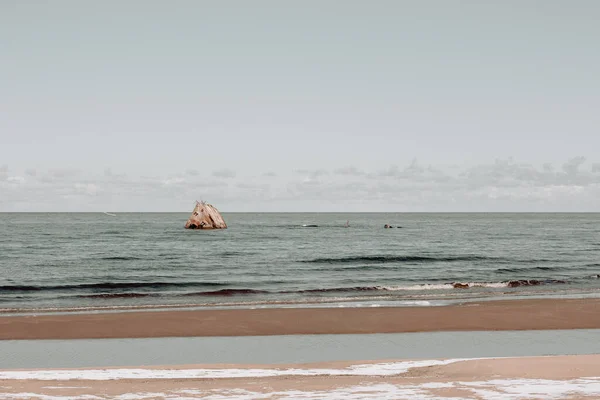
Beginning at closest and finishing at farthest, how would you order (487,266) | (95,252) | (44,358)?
(44,358) < (487,266) < (95,252)

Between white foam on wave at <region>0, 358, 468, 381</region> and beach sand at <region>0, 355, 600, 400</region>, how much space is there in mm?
18

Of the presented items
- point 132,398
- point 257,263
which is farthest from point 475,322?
point 257,263

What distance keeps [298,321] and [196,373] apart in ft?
24.8

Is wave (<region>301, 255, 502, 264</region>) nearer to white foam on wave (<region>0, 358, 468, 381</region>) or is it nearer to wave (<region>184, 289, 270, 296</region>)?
wave (<region>184, 289, 270, 296</region>)

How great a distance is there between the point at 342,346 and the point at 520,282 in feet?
63.2

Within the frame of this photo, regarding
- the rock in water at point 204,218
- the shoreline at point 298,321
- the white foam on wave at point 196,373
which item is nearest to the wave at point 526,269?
the shoreline at point 298,321

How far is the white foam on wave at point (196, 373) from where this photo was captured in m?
10.7

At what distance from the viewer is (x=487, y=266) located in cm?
3962

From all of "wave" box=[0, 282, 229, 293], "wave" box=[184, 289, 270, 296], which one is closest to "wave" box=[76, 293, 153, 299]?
"wave" box=[184, 289, 270, 296]

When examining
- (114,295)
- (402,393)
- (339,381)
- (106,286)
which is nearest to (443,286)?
(114,295)

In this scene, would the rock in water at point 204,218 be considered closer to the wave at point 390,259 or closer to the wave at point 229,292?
the wave at point 390,259

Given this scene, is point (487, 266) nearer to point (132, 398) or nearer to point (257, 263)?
point (257, 263)

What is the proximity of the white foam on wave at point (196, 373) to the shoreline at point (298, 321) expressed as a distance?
4944 mm

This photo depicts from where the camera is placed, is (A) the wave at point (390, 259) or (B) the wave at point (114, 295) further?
(A) the wave at point (390, 259)
